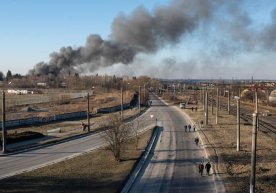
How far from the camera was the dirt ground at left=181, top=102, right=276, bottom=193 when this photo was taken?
2527 centimetres

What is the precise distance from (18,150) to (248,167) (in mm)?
18982

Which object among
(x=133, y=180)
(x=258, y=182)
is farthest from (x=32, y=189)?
(x=258, y=182)

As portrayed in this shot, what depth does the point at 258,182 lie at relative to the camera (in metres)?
25.7

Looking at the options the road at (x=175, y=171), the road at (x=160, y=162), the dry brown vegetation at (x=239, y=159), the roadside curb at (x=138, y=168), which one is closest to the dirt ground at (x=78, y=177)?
the roadside curb at (x=138, y=168)

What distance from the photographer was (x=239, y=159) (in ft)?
111

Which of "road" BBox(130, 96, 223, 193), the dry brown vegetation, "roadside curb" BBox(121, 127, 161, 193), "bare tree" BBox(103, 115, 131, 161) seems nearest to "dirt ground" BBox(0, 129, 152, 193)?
"roadside curb" BBox(121, 127, 161, 193)

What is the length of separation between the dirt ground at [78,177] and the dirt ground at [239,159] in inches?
246

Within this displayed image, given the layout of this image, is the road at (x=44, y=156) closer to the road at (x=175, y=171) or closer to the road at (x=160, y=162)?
the road at (x=160, y=162)

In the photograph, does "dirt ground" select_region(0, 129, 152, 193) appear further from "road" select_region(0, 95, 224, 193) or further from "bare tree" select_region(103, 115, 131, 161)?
"road" select_region(0, 95, 224, 193)

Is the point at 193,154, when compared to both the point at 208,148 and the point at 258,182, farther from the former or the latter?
the point at 258,182

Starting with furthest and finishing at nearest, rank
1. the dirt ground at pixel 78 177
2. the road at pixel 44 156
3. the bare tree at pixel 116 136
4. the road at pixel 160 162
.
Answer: the bare tree at pixel 116 136 < the road at pixel 44 156 < the road at pixel 160 162 < the dirt ground at pixel 78 177

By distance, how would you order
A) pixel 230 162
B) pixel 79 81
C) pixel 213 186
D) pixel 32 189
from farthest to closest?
pixel 79 81 < pixel 230 162 < pixel 213 186 < pixel 32 189

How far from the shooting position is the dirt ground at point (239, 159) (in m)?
25.3

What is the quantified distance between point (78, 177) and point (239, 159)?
13521 millimetres
